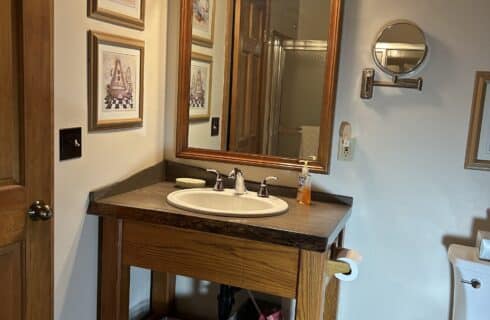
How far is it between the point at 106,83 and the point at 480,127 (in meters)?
1.35

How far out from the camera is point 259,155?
2.04 m

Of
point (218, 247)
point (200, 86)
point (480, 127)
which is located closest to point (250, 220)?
point (218, 247)

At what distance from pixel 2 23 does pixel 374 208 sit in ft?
4.67

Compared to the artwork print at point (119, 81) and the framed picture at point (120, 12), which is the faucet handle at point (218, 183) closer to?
the artwork print at point (119, 81)

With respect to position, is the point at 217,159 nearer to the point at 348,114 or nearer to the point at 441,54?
the point at 348,114

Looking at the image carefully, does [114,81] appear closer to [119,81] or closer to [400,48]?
[119,81]

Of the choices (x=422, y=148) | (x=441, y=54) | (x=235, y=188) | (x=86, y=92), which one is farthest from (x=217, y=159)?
(x=441, y=54)

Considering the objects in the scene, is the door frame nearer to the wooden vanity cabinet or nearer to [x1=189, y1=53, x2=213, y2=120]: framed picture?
the wooden vanity cabinet

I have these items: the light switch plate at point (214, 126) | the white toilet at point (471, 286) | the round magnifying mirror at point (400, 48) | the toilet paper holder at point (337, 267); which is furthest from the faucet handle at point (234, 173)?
the white toilet at point (471, 286)

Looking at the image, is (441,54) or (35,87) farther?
(441,54)

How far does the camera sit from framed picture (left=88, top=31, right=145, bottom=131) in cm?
169

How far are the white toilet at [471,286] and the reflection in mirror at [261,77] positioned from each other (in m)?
0.66

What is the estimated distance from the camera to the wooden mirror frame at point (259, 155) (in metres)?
1.87

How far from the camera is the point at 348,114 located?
74.9 inches
